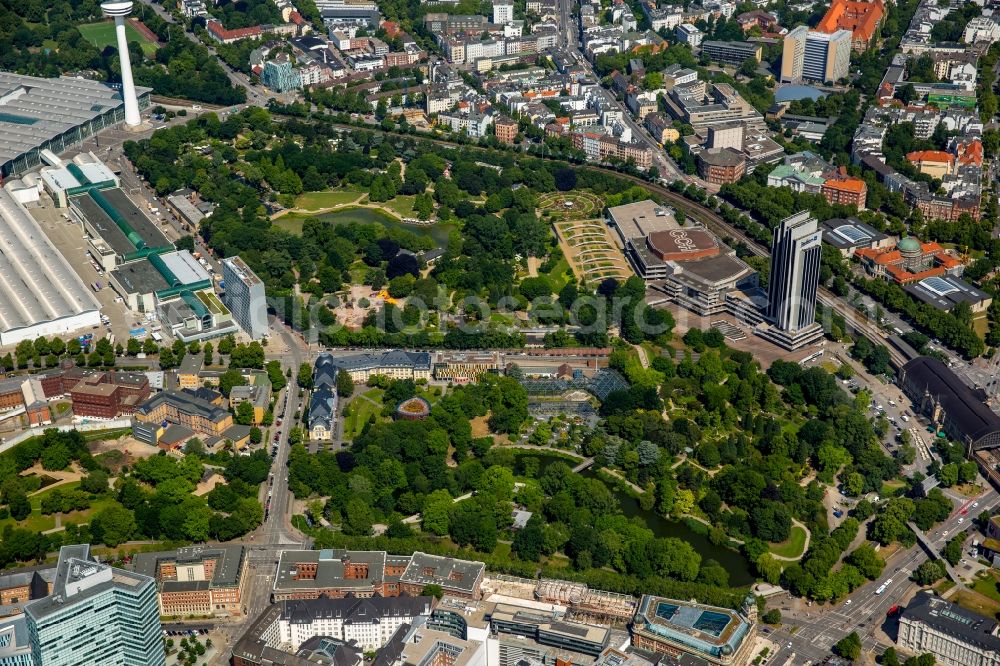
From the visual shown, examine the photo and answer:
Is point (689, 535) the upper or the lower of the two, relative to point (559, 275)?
lower

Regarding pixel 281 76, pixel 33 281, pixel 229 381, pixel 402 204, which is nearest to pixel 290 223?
pixel 402 204

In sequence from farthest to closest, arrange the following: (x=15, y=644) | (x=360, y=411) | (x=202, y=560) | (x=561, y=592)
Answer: (x=360, y=411) → (x=202, y=560) → (x=561, y=592) → (x=15, y=644)

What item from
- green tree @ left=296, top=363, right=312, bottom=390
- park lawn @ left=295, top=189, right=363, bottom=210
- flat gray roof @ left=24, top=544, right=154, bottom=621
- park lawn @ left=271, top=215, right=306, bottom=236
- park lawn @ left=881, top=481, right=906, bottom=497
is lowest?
park lawn @ left=881, top=481, right=906, bottom=497

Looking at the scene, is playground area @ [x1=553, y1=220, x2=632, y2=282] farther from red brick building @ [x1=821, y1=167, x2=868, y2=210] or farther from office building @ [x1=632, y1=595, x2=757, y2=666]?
office building @ [x1=632, y1=595, x2=757, y2=666]

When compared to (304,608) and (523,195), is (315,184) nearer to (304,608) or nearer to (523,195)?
(523,195)

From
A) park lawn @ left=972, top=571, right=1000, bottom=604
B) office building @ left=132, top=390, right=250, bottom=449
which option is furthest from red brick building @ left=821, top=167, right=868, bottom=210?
office building @ left=132, top=390, right=250, bottom=449

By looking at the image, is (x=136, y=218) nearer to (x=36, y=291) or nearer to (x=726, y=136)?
(x=36, y=291)
